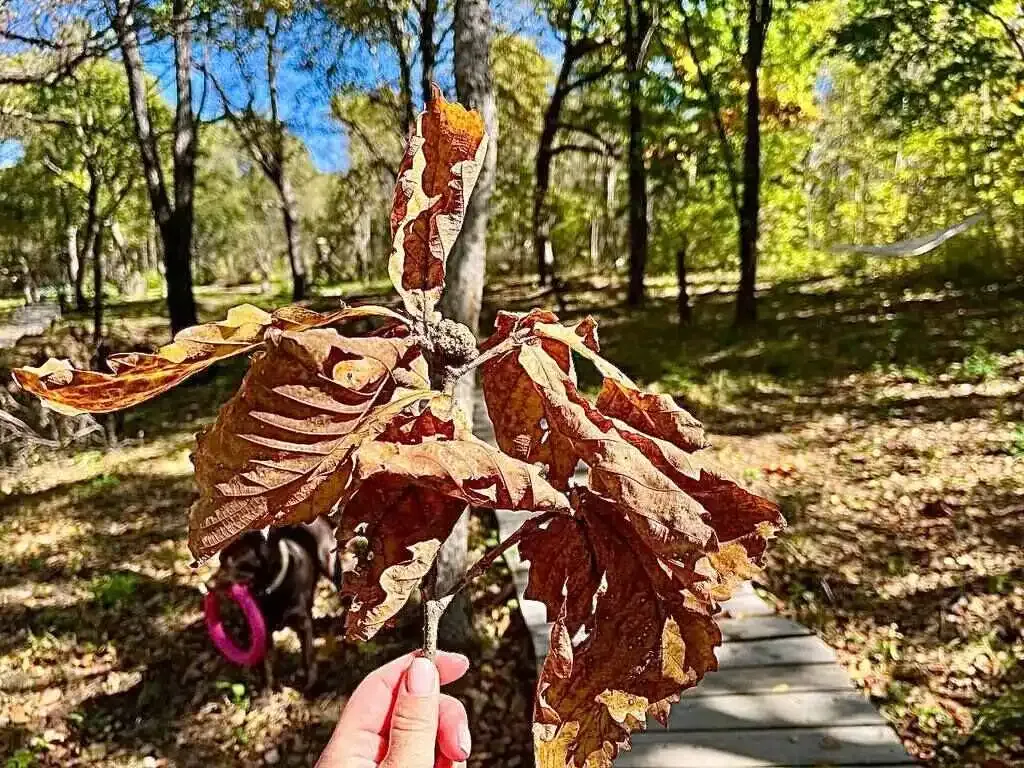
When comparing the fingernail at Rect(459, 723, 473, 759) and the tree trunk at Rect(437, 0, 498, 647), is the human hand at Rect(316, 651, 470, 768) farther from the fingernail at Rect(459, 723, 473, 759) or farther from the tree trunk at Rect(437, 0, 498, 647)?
the tree trunk at Rect(437, 0, 498, 647)

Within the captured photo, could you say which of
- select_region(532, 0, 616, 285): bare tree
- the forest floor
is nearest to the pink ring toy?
the forest floor

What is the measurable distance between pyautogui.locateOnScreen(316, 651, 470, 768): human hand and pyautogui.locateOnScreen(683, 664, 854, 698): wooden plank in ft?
9.60

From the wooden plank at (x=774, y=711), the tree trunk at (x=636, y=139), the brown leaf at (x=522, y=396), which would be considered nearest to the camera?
the brown leaf at (x=522, y=396)

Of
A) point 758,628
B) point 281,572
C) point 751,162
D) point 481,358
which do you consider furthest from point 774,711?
point 751,162

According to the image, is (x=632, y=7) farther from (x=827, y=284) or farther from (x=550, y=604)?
(x=550, y=604)

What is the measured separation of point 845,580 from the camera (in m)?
4.70

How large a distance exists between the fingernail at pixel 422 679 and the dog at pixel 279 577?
2.93 metres

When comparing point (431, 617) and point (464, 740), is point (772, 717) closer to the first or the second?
point (464, 740)

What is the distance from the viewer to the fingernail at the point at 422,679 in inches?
34.2

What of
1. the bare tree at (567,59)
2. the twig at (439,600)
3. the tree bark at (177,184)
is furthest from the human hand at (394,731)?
the bare tree at (567,59)

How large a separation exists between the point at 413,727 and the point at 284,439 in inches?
19.7

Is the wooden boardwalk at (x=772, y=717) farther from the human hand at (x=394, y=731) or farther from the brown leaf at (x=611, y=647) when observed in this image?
the brown leaf at (x=611, y=647)

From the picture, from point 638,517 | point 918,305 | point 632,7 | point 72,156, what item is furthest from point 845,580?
point 72,156

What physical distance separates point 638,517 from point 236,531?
308mm
